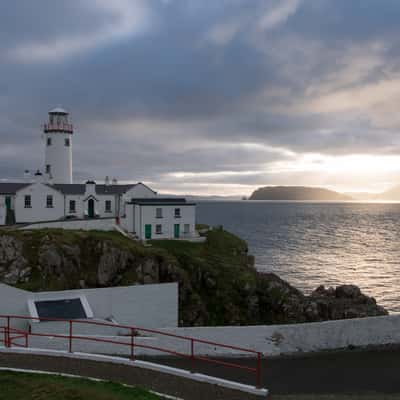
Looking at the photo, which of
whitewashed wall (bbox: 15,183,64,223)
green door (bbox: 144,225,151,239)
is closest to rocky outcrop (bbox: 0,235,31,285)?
whitewashed wall (bbox: 15,183,64,223)

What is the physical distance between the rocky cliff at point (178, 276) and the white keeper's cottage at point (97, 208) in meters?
3.05

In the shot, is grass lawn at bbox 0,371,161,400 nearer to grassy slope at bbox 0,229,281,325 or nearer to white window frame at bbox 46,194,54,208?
grassy slope at bbox 0,229,281,325

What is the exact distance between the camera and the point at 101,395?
10.2 metres

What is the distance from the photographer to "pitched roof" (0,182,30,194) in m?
41.5

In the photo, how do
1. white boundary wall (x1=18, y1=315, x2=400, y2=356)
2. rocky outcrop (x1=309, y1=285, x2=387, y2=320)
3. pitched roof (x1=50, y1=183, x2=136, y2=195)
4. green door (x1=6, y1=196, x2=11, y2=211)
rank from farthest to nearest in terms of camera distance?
pitched roof (x1=50, y1=183, x2=136, y2=195), green door (x1=6, y1=196, x2=11, y2=211), rocky outcrop (x1=309, y1=285, x2=387, y2=320), white boundary wall (x1=18, y1=315, x2=400, y2=356)

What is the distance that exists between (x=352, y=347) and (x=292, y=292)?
20.8 metres

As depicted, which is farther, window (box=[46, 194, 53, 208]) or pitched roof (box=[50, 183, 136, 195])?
pitched roof (box=[50, 183, 136, 195])

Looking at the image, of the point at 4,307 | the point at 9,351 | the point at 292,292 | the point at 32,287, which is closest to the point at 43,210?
the point at 32,287

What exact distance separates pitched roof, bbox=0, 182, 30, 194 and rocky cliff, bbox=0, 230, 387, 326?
450 inches

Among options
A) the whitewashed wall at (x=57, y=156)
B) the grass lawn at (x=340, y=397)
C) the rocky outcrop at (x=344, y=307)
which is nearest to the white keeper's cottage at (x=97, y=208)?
the whitewashed wall at (x=57, y=156)

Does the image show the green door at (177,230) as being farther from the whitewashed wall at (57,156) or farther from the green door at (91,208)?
the whitewashed wall at (57,156)

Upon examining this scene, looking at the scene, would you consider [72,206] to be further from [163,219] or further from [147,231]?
[163,219]

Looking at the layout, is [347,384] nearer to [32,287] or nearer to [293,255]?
[32,287]

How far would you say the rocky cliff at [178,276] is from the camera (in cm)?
2877
